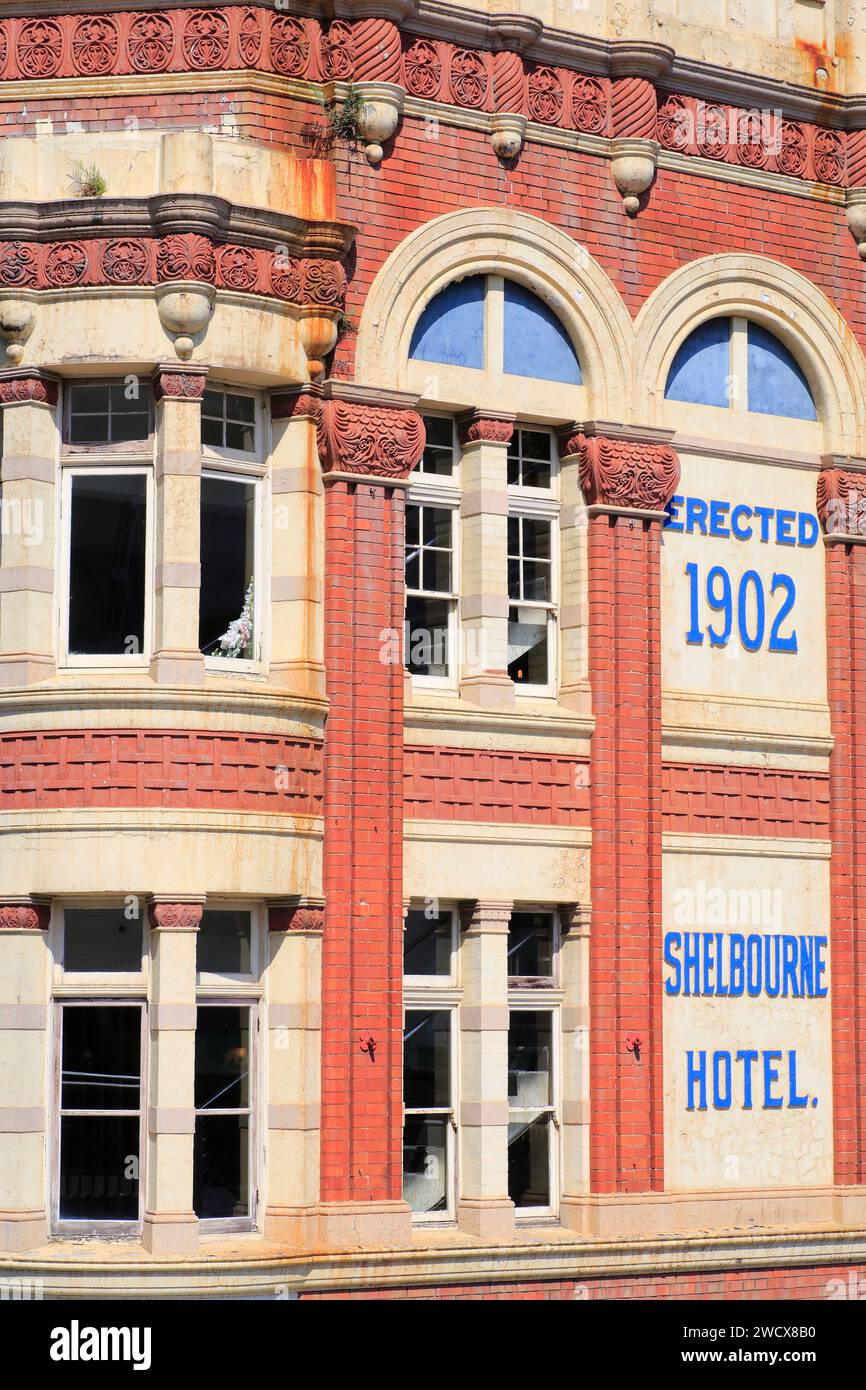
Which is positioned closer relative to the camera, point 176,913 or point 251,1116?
point 176,913

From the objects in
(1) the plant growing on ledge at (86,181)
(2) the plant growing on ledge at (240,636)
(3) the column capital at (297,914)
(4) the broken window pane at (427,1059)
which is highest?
(1) the plant growing on ledge at (86,181)

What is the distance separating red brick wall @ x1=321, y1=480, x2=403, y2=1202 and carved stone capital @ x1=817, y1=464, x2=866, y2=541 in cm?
521

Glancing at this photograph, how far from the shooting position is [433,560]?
75.6 feet

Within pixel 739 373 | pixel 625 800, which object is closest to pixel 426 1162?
pixel 625 800

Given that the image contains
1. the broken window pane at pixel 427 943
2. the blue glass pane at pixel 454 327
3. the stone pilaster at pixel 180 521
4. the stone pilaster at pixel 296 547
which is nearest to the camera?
the stone pilaster at pixel 180 521

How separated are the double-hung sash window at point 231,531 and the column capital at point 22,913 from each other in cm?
252

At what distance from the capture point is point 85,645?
21.3m

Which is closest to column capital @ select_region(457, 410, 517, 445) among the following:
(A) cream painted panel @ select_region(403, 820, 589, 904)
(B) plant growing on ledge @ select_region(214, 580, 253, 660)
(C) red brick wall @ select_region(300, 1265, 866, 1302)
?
(B) plant growing on ledge @ select_region(214, 580, 253, 660)

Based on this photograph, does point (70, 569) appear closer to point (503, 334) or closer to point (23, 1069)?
point (23, 1069)

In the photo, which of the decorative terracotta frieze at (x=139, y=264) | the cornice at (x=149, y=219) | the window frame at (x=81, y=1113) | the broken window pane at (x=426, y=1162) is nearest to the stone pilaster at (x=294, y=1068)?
the window frame at (x=81, y=1113)

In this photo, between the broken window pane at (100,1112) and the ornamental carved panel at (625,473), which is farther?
the ornamental carved panel at (625,473)

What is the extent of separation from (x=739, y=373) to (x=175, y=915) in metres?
8.27

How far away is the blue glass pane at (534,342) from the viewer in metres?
23.2

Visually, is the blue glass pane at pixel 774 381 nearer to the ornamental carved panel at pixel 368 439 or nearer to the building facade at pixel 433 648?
the building facade at pixel 433 648
